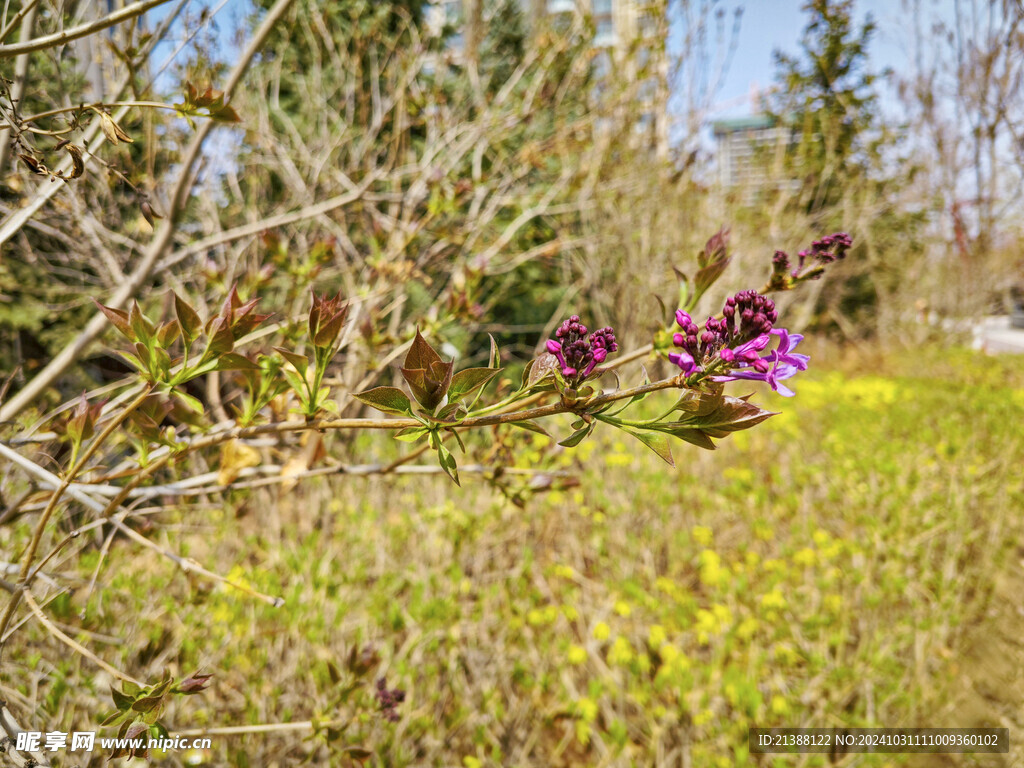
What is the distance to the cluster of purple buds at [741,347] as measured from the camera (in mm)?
506

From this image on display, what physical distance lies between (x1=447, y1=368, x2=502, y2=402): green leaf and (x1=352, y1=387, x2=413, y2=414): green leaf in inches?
1.7

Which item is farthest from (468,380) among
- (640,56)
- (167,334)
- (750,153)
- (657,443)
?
(750,153)

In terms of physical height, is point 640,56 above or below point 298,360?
above

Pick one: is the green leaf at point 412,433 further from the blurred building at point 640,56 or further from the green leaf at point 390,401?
the blurred building at point 640,56

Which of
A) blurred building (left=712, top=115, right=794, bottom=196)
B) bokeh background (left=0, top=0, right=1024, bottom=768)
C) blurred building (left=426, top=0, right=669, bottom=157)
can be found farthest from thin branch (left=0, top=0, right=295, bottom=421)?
blurred building (left=712, top=115, right=794, bottom=196)

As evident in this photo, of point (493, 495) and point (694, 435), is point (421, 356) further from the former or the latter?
point (493, 495)

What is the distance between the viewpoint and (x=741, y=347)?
0.51 m

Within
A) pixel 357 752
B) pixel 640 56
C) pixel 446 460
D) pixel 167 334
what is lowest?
pixel 357 752

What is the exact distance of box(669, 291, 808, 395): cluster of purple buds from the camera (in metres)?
0.51

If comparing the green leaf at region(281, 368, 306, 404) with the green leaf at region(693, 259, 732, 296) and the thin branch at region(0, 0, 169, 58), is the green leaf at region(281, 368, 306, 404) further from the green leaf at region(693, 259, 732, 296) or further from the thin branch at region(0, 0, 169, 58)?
the green leaf at region(693, 259, 732, 296)

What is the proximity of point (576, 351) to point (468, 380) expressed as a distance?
11cm

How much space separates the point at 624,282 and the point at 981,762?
3.88m

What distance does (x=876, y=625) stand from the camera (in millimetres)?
2117

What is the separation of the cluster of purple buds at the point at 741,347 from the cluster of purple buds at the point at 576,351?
8cm
